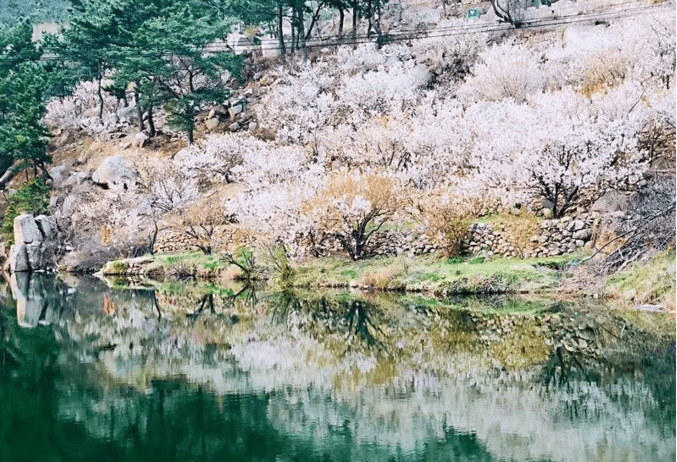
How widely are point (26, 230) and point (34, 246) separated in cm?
157

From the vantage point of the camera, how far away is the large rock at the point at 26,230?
52.3 meters

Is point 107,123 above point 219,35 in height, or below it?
below

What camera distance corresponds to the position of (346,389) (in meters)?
14.0

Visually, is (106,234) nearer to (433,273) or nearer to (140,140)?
(140,140)

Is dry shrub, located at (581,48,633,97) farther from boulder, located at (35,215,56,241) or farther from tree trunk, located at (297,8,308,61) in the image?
boulder, located at (35,215,56,241)

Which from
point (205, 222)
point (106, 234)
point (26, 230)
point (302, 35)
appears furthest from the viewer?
point (302, 35)

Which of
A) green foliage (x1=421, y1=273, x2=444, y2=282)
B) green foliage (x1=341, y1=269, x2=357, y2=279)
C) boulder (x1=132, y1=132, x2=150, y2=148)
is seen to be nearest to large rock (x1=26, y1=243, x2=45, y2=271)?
boulder (x1=132, y1=132, x2=150, y2=148)

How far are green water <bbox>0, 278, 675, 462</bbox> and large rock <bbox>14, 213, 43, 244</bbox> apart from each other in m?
30.6

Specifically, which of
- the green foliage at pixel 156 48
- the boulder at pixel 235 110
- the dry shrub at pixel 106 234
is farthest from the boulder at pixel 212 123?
the dry shrub at pixel 106 234

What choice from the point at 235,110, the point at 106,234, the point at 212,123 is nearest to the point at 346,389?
the point at 106,234

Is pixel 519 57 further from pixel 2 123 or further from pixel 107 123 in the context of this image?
pixel 2 123

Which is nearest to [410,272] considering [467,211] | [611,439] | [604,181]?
[467,211]

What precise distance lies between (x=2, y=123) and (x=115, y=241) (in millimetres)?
26534

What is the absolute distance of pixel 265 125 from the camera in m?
53.6
